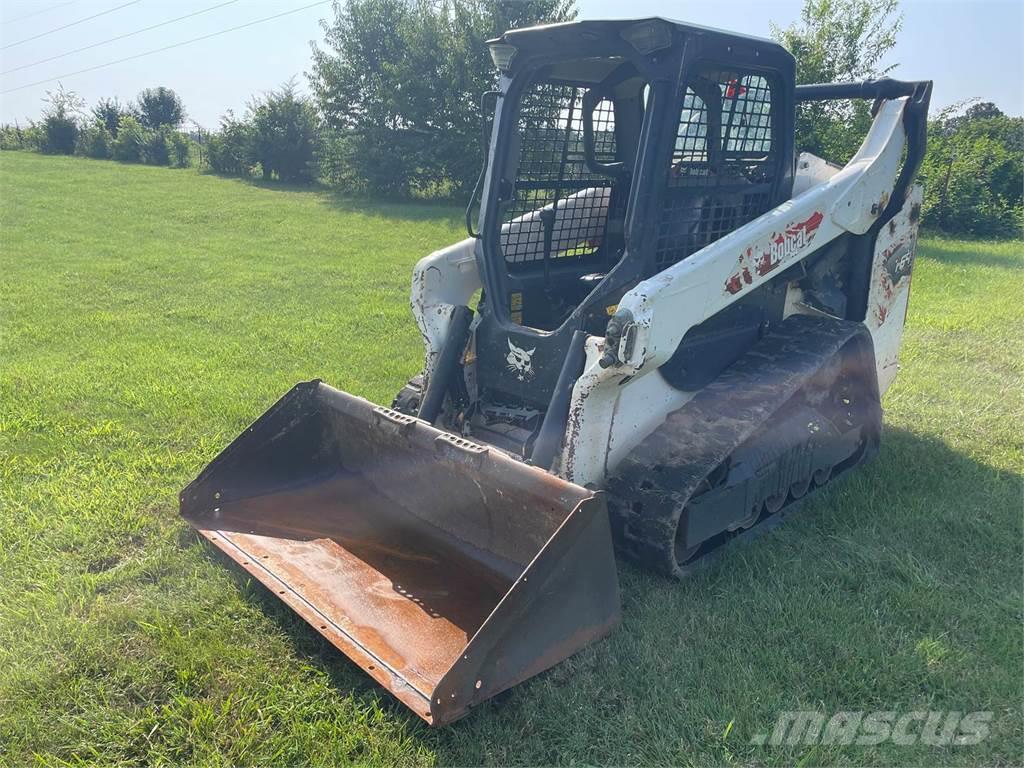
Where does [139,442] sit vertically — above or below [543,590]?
below

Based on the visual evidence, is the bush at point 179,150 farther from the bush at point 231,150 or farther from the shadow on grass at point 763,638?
the shadow on grass at point 763,638

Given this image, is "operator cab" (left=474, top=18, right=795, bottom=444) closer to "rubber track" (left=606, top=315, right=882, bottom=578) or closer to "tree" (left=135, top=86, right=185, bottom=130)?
"rubber track" (left=606, top=315, right=882, bottom=578)

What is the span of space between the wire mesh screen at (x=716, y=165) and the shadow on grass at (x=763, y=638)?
1357 mm

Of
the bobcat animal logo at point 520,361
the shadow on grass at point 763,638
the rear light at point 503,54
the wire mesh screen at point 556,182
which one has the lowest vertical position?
Result: the shadow on grass at point 763,638

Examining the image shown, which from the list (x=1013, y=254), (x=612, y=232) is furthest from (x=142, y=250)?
(x=1013, y=254)

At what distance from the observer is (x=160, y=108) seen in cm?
4747

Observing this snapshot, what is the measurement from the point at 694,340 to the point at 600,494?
50.7 inches

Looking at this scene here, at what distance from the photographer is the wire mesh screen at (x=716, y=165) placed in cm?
357

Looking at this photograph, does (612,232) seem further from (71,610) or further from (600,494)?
(71,610)

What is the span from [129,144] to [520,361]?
1338 inches

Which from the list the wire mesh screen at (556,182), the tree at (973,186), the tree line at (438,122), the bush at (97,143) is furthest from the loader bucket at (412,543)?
the bush at (97,143)

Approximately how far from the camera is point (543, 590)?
262cm

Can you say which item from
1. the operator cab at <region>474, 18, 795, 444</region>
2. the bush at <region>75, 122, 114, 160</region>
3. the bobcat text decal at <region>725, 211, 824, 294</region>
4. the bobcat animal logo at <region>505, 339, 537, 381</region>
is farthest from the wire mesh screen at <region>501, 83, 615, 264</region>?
the bush at <region>75, 122, 114, 160</region>

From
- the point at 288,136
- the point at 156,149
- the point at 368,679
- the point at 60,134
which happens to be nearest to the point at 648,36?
the point at 368,679
